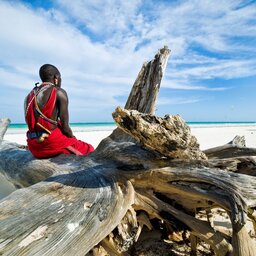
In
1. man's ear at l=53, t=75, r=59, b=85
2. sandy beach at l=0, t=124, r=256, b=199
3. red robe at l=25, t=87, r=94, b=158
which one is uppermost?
man's ear at l=53, t=75, r=59, b=85

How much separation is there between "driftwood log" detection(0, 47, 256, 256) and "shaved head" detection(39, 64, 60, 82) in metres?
1.42

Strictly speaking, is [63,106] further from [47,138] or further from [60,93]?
[47,138]

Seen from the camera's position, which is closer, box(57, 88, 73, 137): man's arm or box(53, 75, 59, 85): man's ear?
box(57, 88, 73, 137): man's arm

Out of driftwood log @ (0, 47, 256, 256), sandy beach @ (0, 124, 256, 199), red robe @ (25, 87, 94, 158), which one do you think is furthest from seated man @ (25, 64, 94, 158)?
sandy beach @ (0, 124, 256, 199)

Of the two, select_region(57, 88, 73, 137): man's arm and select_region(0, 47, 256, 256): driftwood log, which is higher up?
select_region(57, 88, 73, 137): man's arm

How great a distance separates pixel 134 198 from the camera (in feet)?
7.18

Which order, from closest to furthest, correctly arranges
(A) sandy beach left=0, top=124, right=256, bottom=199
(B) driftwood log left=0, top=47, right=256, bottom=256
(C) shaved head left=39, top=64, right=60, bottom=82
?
(B) driftwood log left=0, top=47, right=256, bottom=256, (C) shaved head left=39, top=64, right=60, bottom=82, (A) sandy beach left=0, top=124, right=256, bottom=199

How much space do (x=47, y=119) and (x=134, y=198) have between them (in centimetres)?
178

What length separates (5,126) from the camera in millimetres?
6359

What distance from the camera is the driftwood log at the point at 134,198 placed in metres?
1.63

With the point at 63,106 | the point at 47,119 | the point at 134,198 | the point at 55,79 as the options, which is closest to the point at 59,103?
the point at 63,106

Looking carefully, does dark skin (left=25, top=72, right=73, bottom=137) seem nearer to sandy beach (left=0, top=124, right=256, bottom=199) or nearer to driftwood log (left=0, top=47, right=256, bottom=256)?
driftwood log (left=0, top=47, right=256, bottom=256)

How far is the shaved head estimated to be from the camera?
3.57 metres

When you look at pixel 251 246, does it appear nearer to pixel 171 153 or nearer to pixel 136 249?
pixel 171 153
